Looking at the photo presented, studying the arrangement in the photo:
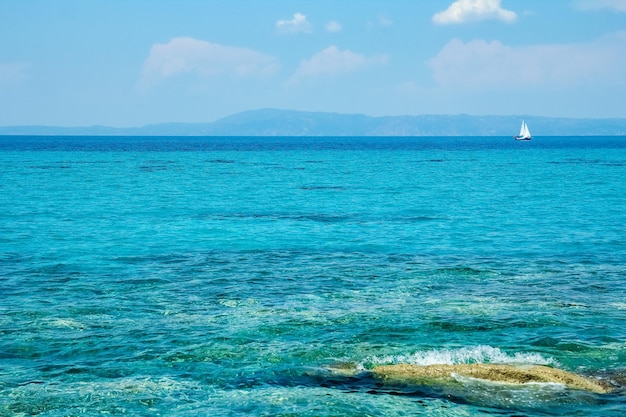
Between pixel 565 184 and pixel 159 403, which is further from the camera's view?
pixel 565 184

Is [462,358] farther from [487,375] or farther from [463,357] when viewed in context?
[487,375]

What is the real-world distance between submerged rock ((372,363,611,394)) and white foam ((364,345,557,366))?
3.54 feet

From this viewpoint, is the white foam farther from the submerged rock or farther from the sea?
the submerged rock

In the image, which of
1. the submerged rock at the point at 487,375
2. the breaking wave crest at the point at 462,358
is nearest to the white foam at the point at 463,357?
the breaking wave crest at the point at 462,358

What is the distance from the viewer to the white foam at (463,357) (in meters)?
20.8

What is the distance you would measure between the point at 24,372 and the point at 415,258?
21947 mm

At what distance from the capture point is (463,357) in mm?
21203

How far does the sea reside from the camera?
18188mm

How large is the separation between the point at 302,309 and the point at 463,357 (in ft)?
A: 24.4

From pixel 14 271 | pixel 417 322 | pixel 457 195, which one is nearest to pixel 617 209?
pixel 457 195

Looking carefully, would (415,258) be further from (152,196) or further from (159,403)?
(152,196)

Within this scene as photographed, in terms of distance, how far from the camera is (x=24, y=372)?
20062 mm

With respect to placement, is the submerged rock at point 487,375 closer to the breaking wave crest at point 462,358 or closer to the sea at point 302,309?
the sea at point 302,309

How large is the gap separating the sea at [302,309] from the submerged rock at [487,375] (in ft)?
1.26
